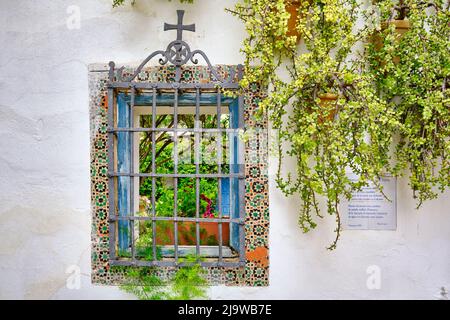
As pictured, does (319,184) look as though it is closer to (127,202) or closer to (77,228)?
(127,202)

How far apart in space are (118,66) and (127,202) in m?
0.82

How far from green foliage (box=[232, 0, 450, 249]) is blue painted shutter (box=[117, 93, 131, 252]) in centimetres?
80

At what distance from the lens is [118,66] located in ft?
8.57

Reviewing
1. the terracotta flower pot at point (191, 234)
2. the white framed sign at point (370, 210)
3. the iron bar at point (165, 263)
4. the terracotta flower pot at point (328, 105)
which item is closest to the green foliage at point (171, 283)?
the iron bar at point (165, 263)

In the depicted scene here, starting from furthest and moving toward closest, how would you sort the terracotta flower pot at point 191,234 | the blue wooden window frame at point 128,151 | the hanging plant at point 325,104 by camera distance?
the terracotta flower pot at point 191,234 → the blue wooden window frame at point 128,151 → the hanging plant at point 325,104

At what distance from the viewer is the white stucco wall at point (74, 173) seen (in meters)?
2.58

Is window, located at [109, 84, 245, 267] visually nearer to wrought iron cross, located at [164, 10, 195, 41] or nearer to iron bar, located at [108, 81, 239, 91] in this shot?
iron bar, located at [108, 81, 239, 91]

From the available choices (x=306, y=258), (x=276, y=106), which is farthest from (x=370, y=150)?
(x=306, y=258)

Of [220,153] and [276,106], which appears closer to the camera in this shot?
[276,106]

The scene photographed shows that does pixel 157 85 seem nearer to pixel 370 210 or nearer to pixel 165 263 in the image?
pixel 165 263

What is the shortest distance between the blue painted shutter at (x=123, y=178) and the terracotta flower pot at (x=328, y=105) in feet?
3.79

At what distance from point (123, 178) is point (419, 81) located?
1.75 metres

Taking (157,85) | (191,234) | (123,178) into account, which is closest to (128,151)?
(123,178)

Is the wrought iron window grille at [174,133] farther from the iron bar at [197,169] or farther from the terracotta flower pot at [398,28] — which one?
the terracotta flower pot at [398,28]
